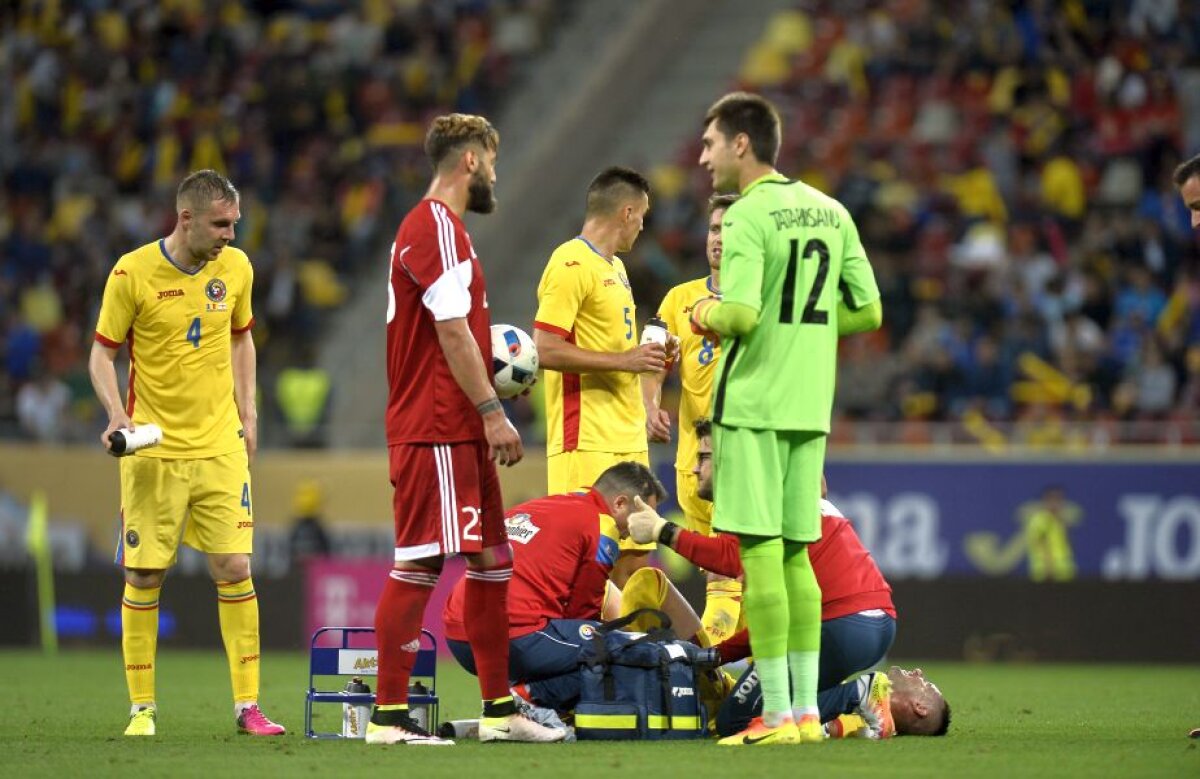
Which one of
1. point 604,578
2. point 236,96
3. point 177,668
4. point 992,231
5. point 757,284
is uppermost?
point 236,96

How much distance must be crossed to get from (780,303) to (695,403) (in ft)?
9.54

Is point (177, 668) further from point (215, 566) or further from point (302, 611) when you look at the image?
point (215, 566)

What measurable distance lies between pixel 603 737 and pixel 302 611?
1019 centimetres

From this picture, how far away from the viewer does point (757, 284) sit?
7.95 m

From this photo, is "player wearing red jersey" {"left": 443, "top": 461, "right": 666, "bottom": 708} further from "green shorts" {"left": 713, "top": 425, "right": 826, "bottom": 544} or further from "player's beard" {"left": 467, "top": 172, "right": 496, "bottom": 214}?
"player's beard" {"left": 467, "top": 172, "right": 496, "bottom": 214}

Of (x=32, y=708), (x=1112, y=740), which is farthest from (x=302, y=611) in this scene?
(x=1112, y=740)

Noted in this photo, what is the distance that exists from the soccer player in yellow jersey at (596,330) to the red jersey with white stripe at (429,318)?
1.55 meters

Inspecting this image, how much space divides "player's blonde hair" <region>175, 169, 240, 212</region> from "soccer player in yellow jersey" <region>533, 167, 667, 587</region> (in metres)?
1.64

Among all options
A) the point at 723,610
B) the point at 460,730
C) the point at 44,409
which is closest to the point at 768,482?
the point at 460,730

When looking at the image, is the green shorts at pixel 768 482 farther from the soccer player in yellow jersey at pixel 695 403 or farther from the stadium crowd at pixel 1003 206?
the stadium crowd at pixel 1003 206

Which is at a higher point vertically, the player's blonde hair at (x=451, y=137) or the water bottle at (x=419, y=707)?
the player's blonde hair at (x=451, y=137)

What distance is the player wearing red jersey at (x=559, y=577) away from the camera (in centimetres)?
899

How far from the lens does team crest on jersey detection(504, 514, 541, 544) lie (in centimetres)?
929

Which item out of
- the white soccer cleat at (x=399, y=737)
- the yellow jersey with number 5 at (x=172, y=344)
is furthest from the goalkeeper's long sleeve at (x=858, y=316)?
the yellow jersey with number 5 at (x=172, y=344)
